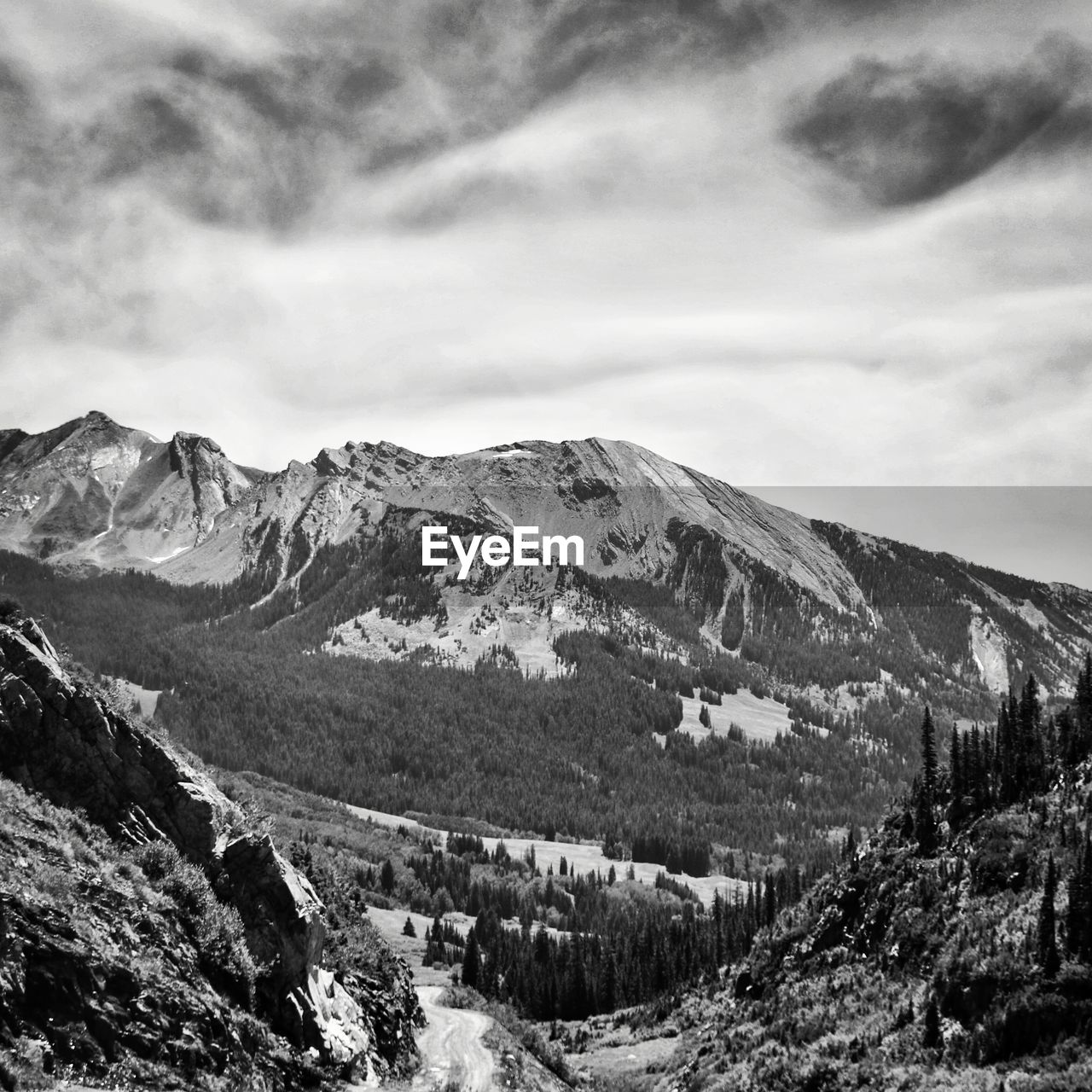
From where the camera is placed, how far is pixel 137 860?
4041 cm

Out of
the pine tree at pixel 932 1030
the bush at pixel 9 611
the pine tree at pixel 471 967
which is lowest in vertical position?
the pine tree at pixel 471 967

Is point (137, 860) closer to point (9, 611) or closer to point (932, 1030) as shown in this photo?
point (9, 611)

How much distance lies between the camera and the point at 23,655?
40375 millimetres

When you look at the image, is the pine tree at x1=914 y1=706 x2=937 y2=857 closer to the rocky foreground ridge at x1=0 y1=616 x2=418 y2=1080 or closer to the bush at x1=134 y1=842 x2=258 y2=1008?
the rocky foreground ridge at x1=0 y1=616 x2=418 y2=1080

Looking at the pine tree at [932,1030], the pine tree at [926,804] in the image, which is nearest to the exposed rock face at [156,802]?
the pine tree at [932,1030]

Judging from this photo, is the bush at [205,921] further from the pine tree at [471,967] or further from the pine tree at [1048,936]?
the pine tree at [471,967]

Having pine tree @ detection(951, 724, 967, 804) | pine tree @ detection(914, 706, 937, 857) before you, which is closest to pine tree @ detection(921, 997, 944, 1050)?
pine tree @ detection(914, 706, 937, 857)

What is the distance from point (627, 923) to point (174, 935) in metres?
164

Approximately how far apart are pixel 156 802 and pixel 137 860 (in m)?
3.35

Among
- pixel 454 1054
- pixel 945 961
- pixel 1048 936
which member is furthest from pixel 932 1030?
Result: pixel 454 1054

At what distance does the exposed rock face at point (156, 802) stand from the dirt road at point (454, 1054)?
10.5m

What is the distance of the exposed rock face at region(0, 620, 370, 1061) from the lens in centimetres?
4009

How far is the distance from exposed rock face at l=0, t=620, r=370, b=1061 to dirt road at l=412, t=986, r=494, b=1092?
10522 millimetres

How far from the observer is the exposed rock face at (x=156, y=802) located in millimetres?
40094
